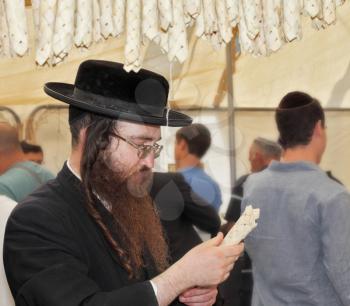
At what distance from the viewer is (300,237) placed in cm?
170

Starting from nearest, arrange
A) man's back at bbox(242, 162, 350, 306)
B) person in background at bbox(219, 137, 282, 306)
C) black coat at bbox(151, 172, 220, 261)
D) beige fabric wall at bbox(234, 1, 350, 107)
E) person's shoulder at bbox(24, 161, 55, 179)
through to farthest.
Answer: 1. man's back at bbox(242, 162, 350, 306)
2. black coat at bbox(151, 172, 220, 261)
3. person's shoulder at bbox(24, 161, 55, 179)
4. person in background at bbox(219, 137, 282, 306)
5. beige fabric wall at bbox(234, 1, 350, 107)

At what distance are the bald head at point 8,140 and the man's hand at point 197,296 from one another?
1161mm

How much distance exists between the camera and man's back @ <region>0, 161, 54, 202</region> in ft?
6.56

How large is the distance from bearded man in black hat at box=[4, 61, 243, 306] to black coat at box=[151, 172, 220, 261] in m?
0.45

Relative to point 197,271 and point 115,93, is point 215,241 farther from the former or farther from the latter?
point 115,93

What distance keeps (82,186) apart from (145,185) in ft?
0.51

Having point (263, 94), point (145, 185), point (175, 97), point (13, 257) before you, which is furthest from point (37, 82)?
point (13, 257)

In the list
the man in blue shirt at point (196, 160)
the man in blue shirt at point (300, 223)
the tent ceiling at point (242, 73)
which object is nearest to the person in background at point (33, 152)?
the tent ceiling at point (242, 73)

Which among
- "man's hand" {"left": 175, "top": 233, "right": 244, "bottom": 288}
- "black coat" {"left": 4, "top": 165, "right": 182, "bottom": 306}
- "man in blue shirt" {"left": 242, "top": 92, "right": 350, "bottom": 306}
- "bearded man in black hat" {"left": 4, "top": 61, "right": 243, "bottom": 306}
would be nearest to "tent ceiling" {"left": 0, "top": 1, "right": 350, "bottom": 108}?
"man in blue shirt" {"left": 242, "top": 92, "right": 350, "bottom": 306}

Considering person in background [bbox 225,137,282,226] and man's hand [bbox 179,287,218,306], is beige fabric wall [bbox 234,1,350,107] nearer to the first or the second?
person in background [bbox 225,137,282,226]

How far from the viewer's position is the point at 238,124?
7.95ft

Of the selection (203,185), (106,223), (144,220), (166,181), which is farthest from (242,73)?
(106,223)

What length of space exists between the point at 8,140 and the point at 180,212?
27.4 inches

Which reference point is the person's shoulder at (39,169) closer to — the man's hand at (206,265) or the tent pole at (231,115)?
the tent pole at (231,115)
